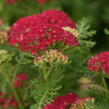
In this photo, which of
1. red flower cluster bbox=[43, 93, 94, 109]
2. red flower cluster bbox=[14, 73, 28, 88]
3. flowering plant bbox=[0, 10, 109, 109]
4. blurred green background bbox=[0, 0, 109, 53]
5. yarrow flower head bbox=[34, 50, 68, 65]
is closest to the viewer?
yarrow flower head bbox=[34, 50, 68, 65]

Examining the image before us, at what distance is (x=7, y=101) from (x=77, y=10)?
2.90 m

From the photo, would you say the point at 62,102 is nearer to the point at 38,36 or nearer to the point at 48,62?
the point at 48,62

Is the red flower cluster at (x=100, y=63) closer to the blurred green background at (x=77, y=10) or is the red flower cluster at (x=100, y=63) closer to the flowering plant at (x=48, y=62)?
the flowering plant at (x=48, y=62)

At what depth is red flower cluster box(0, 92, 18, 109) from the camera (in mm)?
3192

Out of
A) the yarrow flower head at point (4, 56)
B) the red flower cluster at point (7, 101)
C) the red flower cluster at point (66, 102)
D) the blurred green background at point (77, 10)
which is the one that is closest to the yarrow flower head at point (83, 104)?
the red flower cluster at point (66, 102)

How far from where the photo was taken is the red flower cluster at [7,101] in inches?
126

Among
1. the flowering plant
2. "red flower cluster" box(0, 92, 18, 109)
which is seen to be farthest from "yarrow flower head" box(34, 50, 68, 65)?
"red flower cluster" box(0, 92, 18, 109)

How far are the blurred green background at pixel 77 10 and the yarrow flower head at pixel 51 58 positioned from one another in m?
2.62

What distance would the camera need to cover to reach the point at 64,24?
9.68 feet

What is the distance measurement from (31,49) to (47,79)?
10.9 inches

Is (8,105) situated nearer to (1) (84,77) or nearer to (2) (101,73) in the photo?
(1) (84,77)

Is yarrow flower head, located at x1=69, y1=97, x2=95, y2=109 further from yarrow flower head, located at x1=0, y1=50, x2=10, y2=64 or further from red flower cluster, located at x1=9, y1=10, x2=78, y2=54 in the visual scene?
yarrow flower head, located at x1=0, y1=50, x2=10, y2=64

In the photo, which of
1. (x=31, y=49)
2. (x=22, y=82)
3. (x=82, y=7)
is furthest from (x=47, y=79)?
(x=82, y=7)

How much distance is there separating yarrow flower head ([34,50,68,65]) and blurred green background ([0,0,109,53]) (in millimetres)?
2624
